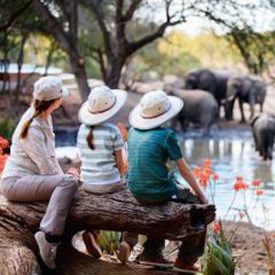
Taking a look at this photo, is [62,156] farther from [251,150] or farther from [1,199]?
[251,150]

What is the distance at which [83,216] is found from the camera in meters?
5.43

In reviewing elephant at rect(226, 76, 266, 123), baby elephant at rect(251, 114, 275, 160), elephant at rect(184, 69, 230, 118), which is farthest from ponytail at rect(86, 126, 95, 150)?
elephant at rect(184, 69, 230, 118)

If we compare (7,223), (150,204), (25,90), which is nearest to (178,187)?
(150,204)

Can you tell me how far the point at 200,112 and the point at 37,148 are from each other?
18979 millimetres

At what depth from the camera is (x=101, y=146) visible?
5344mm

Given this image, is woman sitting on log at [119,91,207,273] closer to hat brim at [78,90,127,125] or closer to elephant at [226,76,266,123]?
hat brim at [78,90,127,125]

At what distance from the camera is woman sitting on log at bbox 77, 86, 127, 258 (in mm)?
5352

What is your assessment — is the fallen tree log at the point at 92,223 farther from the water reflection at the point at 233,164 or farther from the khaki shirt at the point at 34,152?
the water reflection at the point at 233,164

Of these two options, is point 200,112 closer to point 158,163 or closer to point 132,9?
point 132,9

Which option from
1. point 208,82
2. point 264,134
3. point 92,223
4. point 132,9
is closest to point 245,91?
point 208,82

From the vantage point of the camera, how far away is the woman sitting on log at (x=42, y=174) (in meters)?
5.27

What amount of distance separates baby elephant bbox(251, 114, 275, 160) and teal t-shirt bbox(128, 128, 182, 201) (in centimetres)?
1245

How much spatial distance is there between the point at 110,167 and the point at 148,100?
1.77ft

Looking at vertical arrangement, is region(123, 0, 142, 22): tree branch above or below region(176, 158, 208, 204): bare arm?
below
